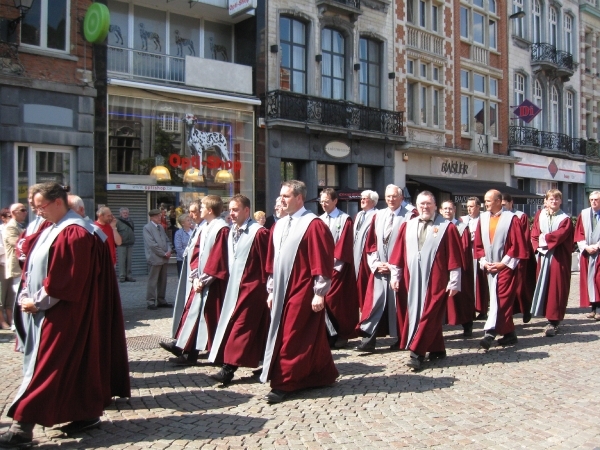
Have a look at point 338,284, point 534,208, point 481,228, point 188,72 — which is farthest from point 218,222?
point 534,208

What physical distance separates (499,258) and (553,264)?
1685 millimetres

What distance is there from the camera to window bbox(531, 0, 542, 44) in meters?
31.1

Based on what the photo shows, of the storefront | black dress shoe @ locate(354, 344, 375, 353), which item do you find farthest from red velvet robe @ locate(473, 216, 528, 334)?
the storefront

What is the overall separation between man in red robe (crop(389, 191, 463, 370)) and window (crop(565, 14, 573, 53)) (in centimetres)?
3033

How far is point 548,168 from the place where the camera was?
103 feet

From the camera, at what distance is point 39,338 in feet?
14.9

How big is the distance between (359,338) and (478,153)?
19.9 meters

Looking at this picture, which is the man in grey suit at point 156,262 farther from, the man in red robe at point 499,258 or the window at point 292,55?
the window at point 292,55

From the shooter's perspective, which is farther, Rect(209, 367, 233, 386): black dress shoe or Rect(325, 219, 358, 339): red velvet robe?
Rect(325, 219, 358, 339): red velvet robe

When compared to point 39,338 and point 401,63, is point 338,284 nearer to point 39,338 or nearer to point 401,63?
point 39,338

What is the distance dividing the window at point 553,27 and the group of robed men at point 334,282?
86.0 feet

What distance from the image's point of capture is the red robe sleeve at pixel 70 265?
4.50 metres

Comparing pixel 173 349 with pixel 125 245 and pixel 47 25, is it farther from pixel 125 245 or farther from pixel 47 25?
pixel 47 25

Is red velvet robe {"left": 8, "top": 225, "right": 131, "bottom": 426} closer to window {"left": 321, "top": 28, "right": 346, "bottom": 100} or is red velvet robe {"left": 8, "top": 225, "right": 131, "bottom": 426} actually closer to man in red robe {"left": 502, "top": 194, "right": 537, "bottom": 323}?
man in red robe {"left": 502, "top": 194, "right": 537, "bottom": 323}
